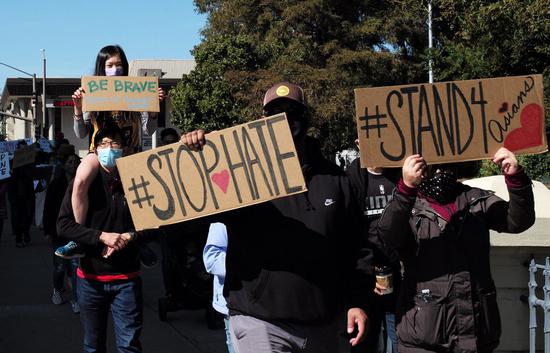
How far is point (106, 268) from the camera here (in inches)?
197

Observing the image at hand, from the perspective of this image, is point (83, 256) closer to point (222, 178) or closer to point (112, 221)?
point (112, 221)

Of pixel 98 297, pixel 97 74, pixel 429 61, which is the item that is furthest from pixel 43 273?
pixel 429 61

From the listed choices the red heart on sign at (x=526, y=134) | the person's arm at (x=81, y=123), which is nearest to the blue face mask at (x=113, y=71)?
the person's arm at (x=81, y=123)

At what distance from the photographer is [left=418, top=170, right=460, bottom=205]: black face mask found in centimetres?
394

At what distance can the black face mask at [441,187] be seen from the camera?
155 inches

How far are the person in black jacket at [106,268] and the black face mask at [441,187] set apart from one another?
74.1 inches

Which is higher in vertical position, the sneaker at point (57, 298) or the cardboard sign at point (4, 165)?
the cardboard sign at point (4, 165)

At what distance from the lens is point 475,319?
3.81 m

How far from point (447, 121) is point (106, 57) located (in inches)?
117

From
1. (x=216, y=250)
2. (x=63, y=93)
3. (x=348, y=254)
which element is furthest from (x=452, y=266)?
(x=63, y=93)

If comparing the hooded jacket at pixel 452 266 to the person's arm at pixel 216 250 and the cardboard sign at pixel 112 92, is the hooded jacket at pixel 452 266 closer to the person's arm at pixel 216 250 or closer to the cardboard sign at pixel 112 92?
the person's arm at pixel 216 250

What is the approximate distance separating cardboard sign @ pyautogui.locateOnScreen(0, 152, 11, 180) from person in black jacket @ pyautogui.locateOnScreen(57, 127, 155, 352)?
29.9 feet

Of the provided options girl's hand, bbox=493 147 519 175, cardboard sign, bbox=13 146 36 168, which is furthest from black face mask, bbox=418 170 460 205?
cardboard sign, bbox=13 146 36 168

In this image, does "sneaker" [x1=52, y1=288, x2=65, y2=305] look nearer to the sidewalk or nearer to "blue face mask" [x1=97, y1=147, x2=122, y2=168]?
the sidewalk
